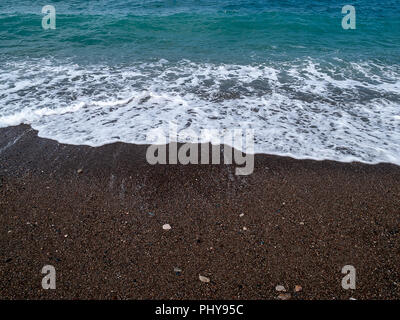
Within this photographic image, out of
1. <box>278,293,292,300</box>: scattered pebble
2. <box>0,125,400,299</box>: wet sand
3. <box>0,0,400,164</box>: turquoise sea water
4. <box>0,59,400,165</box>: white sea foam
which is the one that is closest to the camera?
<box>278,293,292,300</box>: scattered pebble

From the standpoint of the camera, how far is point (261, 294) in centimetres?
262

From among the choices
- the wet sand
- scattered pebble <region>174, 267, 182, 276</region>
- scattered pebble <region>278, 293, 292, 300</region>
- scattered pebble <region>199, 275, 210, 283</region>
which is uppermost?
the wet sand

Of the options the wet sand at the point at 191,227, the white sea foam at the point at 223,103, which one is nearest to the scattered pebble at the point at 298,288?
the wet sand at the point at 191,227

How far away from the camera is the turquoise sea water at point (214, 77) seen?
5156 millimetres

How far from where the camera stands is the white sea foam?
4898 mm

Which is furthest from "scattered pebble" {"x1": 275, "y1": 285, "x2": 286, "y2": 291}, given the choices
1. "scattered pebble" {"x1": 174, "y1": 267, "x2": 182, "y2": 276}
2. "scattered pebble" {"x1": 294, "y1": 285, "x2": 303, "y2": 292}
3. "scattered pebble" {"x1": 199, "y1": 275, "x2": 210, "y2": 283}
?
"scattered pebble" {"x1": 174, "y1": 267, "x2": 182, "y2": 276}

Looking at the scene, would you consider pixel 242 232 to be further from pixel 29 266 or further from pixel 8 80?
pixel 8 80

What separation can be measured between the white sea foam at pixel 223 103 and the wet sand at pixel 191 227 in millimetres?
589

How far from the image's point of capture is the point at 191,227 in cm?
332

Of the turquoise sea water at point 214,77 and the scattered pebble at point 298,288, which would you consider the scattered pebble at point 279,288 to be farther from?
the turquoise sea water at point 214,77

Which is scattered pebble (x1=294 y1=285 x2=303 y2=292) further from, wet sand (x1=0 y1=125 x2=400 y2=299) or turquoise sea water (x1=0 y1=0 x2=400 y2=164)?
turquoise sea water (x1=0 y1=0 x2=400 y2=164)

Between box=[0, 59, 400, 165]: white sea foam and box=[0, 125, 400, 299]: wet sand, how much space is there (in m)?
0.59

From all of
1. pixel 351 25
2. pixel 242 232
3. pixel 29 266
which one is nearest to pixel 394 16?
pixel 351 25

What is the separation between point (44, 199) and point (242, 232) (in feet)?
9.10
